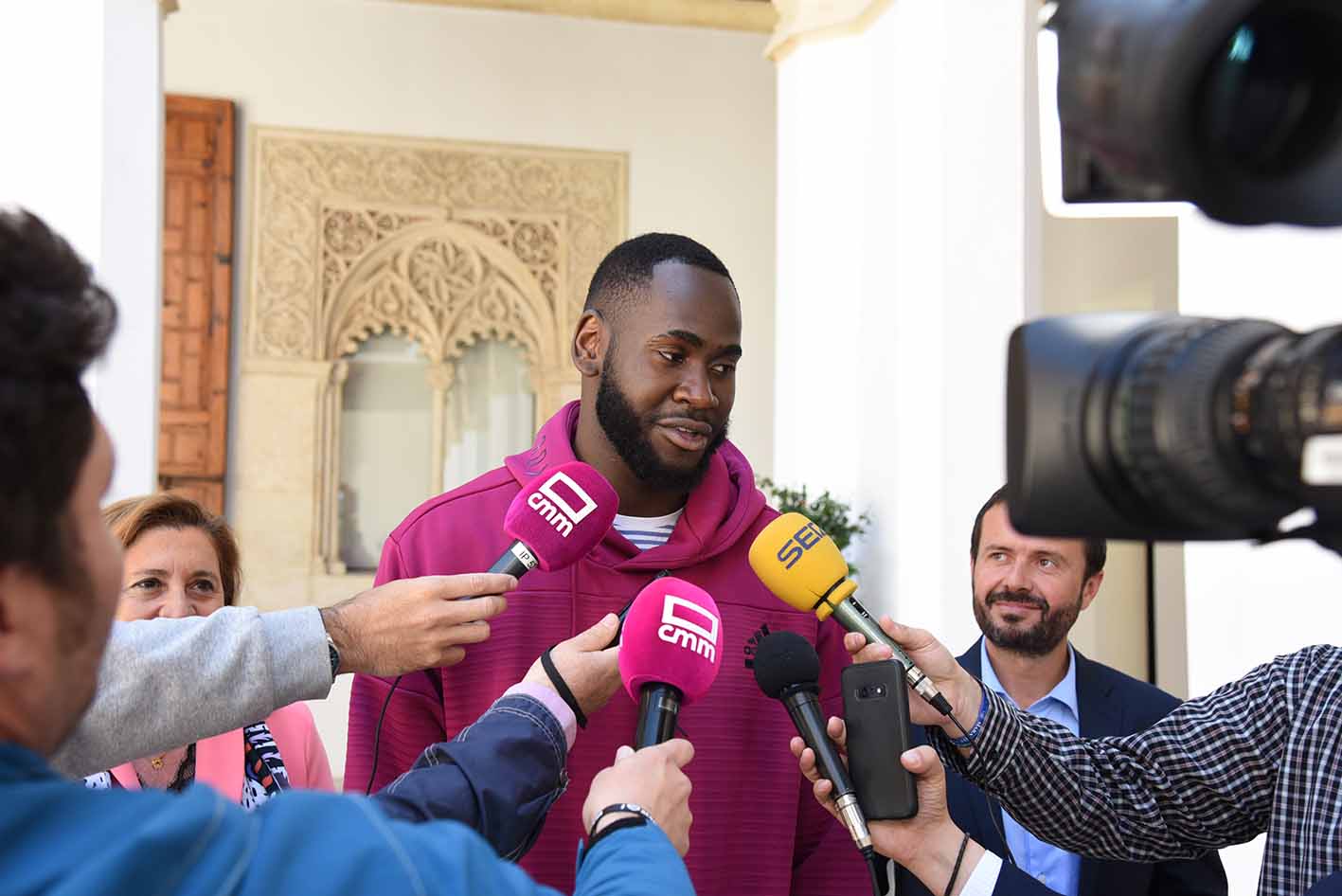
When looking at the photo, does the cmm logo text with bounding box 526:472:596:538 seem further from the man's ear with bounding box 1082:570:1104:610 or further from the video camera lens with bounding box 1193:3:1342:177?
the man's ear with bounding box 1082:570:1104:610

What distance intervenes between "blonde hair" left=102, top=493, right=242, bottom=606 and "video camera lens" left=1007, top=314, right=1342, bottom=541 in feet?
6.12

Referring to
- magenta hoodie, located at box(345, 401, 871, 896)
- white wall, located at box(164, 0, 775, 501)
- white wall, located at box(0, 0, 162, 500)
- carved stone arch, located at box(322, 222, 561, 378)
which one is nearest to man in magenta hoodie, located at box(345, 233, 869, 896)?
magenta hoodie, located at box(345, 401, 871, 896)

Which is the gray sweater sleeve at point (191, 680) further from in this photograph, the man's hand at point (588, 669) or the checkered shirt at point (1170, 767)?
the checkered shirt at point (1170, 767)

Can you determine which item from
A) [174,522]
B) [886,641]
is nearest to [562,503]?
[886,641]

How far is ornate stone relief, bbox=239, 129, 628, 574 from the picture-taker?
770 cm

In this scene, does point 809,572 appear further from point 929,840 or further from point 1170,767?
point 1170,767

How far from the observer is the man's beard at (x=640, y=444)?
2027 millimetres

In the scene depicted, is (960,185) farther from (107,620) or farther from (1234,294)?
(107,620)

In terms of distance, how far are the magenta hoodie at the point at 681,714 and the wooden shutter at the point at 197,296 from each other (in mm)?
5867

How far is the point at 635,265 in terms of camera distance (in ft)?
7.01

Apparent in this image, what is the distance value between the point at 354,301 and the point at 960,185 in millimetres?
4133

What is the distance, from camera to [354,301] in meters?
7.89

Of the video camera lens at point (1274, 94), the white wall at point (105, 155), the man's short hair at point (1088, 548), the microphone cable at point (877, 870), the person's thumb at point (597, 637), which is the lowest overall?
the microphone cable at point (877, 870)

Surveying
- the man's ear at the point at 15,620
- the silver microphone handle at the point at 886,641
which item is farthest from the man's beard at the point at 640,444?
the man's ear at the point at 15,620
